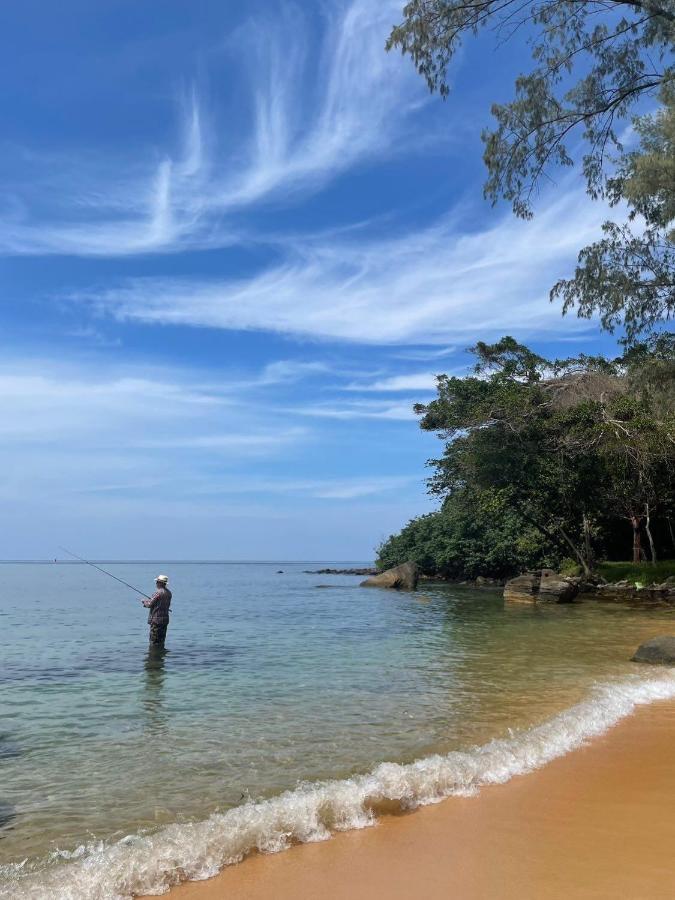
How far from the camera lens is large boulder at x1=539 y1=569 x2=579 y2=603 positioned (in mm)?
27250

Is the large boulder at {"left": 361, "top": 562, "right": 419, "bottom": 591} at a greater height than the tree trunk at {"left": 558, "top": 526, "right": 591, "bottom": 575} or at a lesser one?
lesser

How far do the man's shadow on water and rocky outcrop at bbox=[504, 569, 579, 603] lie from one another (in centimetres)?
1819

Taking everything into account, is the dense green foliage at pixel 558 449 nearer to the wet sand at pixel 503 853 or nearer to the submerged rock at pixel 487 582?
the submerged rock at pixel 487 582

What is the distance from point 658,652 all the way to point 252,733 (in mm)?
8640

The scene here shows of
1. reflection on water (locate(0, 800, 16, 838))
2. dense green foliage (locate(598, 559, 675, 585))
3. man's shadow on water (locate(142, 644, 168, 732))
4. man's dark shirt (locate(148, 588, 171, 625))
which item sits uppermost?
dense green foliage (locate(598, 559, 675, 585))

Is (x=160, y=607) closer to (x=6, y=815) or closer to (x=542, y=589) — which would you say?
(x=6, y=815)

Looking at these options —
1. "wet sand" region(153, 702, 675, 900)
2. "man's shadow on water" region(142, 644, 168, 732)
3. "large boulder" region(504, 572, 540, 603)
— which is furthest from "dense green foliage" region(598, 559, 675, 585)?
"wet sand" region(153, 702, 675, 900)

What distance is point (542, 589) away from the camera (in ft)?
92.2

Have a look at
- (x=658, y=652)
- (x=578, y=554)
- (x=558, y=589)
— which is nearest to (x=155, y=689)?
(x=658, y=652)

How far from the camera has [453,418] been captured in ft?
104

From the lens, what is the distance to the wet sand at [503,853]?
3.90 m

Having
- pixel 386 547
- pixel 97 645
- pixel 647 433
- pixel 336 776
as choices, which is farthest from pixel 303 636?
pixel 386 547

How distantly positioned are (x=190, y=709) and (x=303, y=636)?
362 inches

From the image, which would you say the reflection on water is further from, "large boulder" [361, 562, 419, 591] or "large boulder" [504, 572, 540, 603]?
"large boulder" [361, 562, 419, 591]
